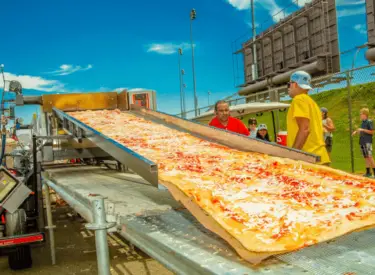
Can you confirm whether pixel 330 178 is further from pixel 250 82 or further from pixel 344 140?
pixel 250 82

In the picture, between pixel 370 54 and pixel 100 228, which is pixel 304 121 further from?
pixel 370 54

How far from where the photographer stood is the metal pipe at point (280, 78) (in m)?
34.2

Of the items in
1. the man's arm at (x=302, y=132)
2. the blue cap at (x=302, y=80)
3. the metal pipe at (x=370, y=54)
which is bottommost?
the man's arm at (x=302, y=132)

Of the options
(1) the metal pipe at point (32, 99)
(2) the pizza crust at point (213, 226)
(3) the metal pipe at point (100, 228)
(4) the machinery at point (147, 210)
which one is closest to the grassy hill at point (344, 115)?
(4) the machinery at point (147, 210)

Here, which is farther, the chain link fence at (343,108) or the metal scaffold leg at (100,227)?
the chain link fence at (343,108)

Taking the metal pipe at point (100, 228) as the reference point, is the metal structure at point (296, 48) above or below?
above

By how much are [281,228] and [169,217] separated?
0.82m

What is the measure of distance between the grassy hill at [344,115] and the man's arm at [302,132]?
29.7 ft

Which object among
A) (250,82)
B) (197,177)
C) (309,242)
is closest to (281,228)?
(309,242)

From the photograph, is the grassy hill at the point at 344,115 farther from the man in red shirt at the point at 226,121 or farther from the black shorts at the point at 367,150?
the man in red shirt at the point at 226,121

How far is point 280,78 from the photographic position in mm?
39719

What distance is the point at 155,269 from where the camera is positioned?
5.51 m

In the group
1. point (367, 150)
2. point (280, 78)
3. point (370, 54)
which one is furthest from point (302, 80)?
point (280, 78)

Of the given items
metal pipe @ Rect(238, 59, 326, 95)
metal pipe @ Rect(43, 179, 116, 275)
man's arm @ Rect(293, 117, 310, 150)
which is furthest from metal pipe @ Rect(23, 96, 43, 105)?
metal pipe @ Rect(238, 59, 326, 95)
